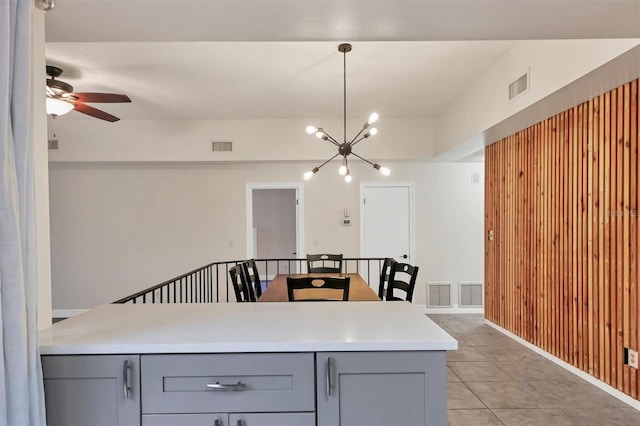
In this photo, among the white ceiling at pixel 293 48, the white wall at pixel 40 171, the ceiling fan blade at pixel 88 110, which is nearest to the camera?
the white wall at pixel 40 171

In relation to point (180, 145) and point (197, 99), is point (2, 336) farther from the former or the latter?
point (180, 145)

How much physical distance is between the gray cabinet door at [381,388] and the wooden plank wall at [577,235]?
224 cm

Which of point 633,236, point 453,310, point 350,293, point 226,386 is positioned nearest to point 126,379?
point 226,386

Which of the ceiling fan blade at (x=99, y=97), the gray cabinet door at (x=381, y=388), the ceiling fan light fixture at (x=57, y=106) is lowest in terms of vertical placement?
the gray cabinet door at (x=381, y=388)

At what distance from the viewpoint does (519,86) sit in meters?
3.21

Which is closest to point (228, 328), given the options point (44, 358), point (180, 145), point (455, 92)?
point (44, 358)

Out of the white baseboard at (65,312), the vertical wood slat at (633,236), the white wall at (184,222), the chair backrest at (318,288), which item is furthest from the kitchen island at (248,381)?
the white baseboard at (65,312)

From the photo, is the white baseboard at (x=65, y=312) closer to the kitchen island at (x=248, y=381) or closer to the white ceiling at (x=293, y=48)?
the white ceiling at (x=293, y=48)

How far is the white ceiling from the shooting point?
1.61m

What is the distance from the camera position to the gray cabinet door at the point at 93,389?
1292 millimetres

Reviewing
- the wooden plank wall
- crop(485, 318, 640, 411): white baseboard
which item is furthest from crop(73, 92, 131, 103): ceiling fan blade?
crop(485, 318, 640, 411): white baseboard

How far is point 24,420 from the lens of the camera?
1.16 meters

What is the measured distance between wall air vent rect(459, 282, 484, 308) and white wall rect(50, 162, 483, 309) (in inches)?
5.7

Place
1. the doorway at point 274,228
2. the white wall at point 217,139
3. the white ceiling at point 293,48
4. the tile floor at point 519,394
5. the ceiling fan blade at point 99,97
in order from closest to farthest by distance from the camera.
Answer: the white ceiling at point 293,48 < the tile floor at point 519,394 < the ceiling fan blade at point 99,97 < the white wall at point 217,139 < the doorway at point 274,228
